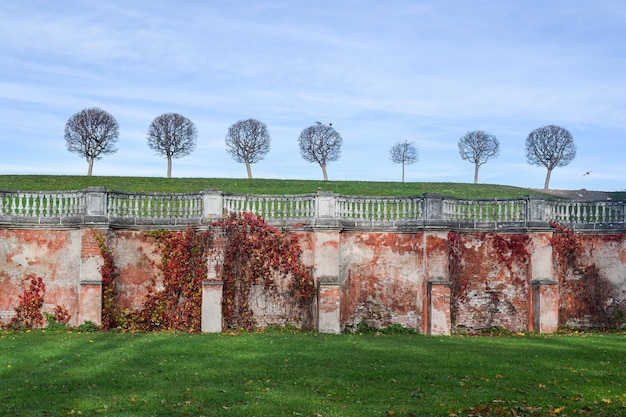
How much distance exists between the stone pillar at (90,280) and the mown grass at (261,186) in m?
20.3

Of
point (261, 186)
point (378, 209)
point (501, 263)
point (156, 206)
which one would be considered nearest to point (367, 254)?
point (378, 209)

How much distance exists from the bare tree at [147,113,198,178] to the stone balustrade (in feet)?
136

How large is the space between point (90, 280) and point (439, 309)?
12.4 metres

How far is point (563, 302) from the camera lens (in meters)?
27.0

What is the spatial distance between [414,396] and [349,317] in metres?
11.9

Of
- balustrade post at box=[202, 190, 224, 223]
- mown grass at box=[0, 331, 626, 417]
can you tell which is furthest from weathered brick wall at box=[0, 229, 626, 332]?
mown grass at box=[0, 331, 626, 417]

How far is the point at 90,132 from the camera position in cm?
6588

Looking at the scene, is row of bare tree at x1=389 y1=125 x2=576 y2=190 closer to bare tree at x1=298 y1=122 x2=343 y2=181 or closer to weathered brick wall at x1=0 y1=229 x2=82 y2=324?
bare tree at x1=298 y1=122 x2=343 y2=181

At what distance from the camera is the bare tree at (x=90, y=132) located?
65812mm

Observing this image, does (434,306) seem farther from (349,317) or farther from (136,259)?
(136,259)

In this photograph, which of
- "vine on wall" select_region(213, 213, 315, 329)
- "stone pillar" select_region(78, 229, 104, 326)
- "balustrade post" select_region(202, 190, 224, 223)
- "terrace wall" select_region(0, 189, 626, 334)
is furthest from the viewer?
"balustrade post" select_region(202, 190, 224, 223)

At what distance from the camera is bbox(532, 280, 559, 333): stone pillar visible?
25.9 meters

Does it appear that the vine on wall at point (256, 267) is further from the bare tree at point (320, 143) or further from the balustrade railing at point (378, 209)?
the bare tree at point (320, 143)

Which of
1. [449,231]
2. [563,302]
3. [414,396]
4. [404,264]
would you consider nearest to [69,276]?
[404,264]
